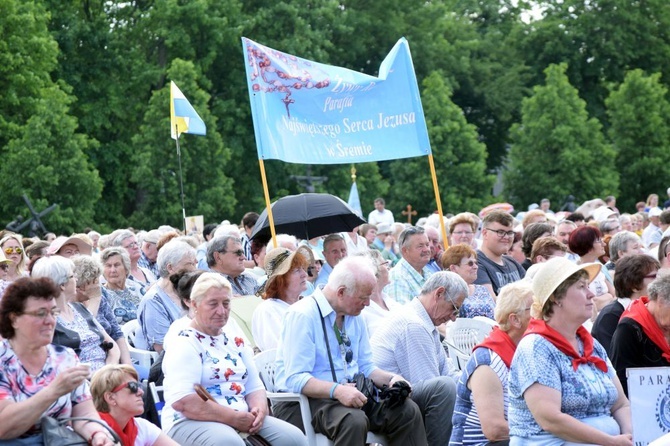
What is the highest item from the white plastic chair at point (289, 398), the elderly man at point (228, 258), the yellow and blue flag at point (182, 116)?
the yellow and blue flag at point (182, 116)

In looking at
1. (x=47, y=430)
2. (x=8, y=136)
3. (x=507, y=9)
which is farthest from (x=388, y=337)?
(x=507, y=9)

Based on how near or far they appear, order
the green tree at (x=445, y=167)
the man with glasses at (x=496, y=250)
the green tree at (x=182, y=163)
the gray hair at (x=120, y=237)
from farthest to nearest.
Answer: the green tree at (x=445, y=167)
the green tree at (x=182, y=163)
the gray hair at (x=120, y=237)
the man with glasses at (x=496, y=250)

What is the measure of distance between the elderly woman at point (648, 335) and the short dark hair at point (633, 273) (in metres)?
0.88

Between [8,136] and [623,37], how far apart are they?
28.1 meters

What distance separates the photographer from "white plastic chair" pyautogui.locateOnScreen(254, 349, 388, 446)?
7.22m

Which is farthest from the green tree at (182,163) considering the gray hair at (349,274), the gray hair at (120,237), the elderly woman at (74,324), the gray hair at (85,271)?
the gray hair at (349,274)

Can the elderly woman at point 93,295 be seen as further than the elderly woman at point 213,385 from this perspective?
Yes

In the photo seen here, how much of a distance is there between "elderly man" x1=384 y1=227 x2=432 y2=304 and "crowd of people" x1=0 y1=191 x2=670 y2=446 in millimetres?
12

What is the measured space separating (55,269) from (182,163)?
25.7 metres

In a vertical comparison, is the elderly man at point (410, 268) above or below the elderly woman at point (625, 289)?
above

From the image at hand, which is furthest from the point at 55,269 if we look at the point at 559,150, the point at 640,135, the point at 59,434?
the point at 640,135

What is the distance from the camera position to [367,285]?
23.6 ft

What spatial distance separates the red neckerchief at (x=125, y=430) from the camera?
6.03 metres

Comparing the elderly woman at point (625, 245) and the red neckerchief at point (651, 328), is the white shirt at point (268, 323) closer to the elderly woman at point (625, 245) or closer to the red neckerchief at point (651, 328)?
the red neckerchief at point (651, 328)
